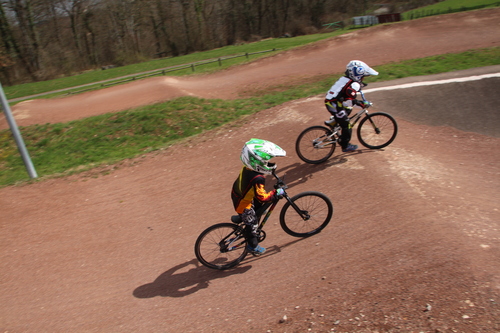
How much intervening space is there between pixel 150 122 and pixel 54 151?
12.6ft

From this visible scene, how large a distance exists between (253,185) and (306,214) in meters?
1.21

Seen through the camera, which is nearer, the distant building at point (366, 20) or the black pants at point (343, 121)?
the black pants at point (343, 121)

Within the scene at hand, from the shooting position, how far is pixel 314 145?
865 centimetres

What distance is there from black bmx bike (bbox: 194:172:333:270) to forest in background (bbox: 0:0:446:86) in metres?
41.4

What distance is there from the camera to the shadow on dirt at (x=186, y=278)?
5801 millimetres

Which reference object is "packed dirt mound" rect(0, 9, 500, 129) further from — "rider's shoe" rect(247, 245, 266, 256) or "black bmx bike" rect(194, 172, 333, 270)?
"rider's shoe" rect(247, 245, 266, 256)

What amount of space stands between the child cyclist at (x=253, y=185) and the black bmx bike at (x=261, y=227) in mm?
115

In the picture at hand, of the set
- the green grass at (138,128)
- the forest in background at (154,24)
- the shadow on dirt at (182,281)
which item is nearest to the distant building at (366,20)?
the forest in background at (154,24)

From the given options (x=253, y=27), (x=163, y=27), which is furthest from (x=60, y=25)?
(x=253, y=27)

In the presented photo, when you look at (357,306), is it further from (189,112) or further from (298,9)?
(298,9)

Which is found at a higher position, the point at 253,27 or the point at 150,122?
the point at 253,27

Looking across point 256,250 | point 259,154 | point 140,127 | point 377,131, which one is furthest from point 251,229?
point 140,127

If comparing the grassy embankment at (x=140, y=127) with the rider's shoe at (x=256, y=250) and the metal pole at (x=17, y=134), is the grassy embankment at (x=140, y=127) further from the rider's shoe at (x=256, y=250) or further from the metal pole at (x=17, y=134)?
the rider's shoe at (x=256, y=250)

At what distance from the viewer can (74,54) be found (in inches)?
1928
